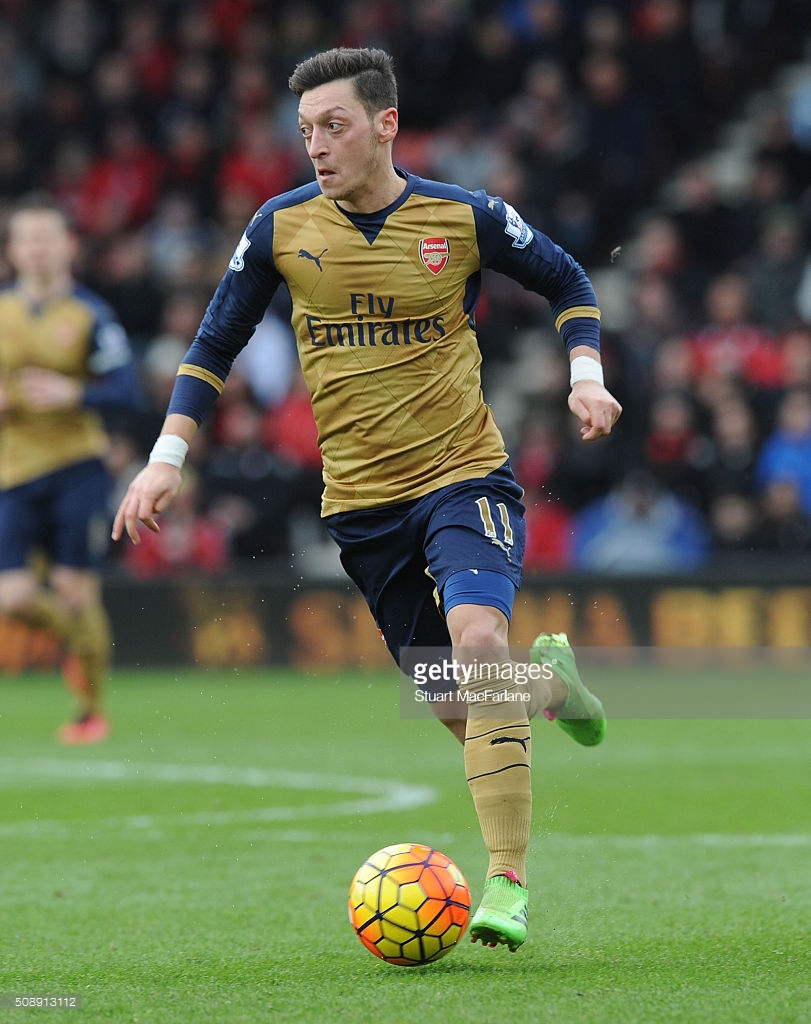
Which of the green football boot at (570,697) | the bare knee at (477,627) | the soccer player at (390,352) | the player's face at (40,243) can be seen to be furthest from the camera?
the player's face at (40,243)

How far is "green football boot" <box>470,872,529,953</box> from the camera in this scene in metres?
4.24

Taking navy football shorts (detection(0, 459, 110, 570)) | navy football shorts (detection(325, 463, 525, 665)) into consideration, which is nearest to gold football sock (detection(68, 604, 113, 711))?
navy football shorts (detection(0, 459, 110, 570))

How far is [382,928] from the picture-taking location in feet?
14.3

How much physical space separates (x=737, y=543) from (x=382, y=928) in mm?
9168

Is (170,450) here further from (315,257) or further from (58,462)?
(58,462)

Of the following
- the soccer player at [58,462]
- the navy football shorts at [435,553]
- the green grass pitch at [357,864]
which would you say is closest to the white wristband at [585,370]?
the navy football shorts at [435,553]

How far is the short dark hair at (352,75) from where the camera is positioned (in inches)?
190

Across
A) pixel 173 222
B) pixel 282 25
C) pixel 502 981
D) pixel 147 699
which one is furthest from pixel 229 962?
pixel 282 25

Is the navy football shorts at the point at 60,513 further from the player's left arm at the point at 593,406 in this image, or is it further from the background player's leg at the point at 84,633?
the player's left arm at the point at 593,406

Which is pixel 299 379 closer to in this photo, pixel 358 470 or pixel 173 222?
pixel 173 222

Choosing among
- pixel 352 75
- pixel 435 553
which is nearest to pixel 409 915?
pixel 435 553

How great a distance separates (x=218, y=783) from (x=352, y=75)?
435 cm

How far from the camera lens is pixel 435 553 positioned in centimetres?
475

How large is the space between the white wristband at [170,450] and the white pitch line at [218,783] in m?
2.58
